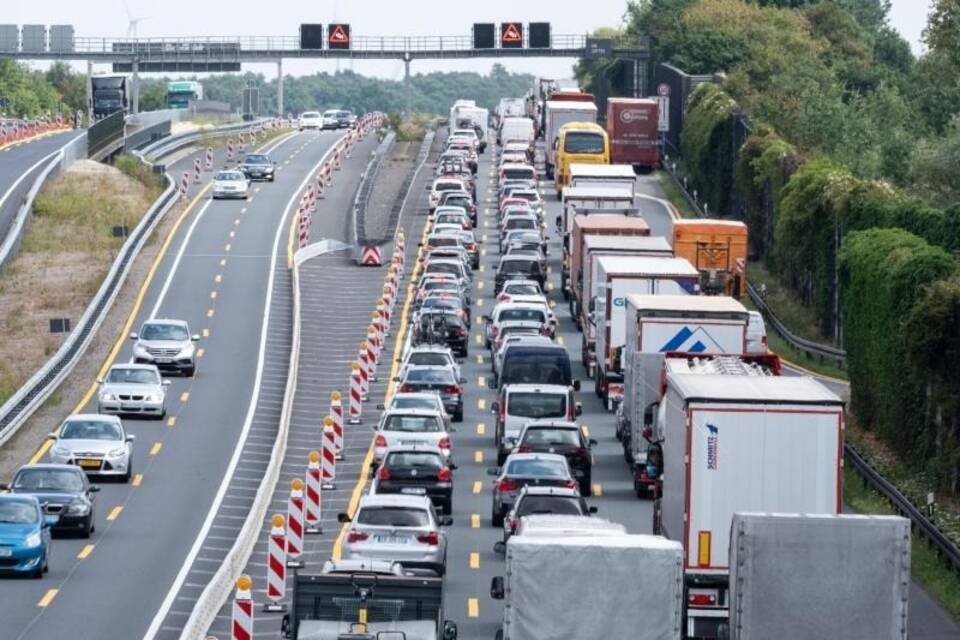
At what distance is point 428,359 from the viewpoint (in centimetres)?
5644

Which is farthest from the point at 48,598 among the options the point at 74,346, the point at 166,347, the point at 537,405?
the point at 74,346

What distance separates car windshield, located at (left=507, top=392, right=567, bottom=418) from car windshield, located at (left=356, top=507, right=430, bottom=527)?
48.1ft

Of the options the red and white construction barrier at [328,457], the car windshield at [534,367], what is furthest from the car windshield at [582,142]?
the red and white construction barrier at [328,457]

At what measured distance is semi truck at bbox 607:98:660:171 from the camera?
113375mm

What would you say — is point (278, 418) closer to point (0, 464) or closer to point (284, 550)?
point (0, 464)

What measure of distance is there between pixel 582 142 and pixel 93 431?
58.0m

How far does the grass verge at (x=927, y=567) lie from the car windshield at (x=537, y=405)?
7.18m

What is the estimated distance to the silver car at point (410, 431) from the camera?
152ft

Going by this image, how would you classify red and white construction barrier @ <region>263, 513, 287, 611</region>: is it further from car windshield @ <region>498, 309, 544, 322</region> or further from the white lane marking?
car windshield @ <region>498, 309, 544, 322</region>

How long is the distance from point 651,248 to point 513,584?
39.4m

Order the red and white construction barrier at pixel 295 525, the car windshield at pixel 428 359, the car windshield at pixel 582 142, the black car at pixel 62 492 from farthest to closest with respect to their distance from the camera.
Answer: the car windshield at pixel 582 142, the car windshield at pixel 428 359, the black car at pixel 62 492, the red and white construction barrier at pixel 295 525

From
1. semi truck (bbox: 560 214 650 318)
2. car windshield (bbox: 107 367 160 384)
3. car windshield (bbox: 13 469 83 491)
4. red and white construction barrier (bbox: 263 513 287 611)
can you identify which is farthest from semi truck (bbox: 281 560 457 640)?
semi truck (bbox: 560 214 650 318)

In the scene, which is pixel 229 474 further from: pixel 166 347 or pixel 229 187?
pixel 229 187

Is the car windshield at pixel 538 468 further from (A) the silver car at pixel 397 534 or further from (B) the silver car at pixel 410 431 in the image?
(A) the silver car at pixel 397 534
